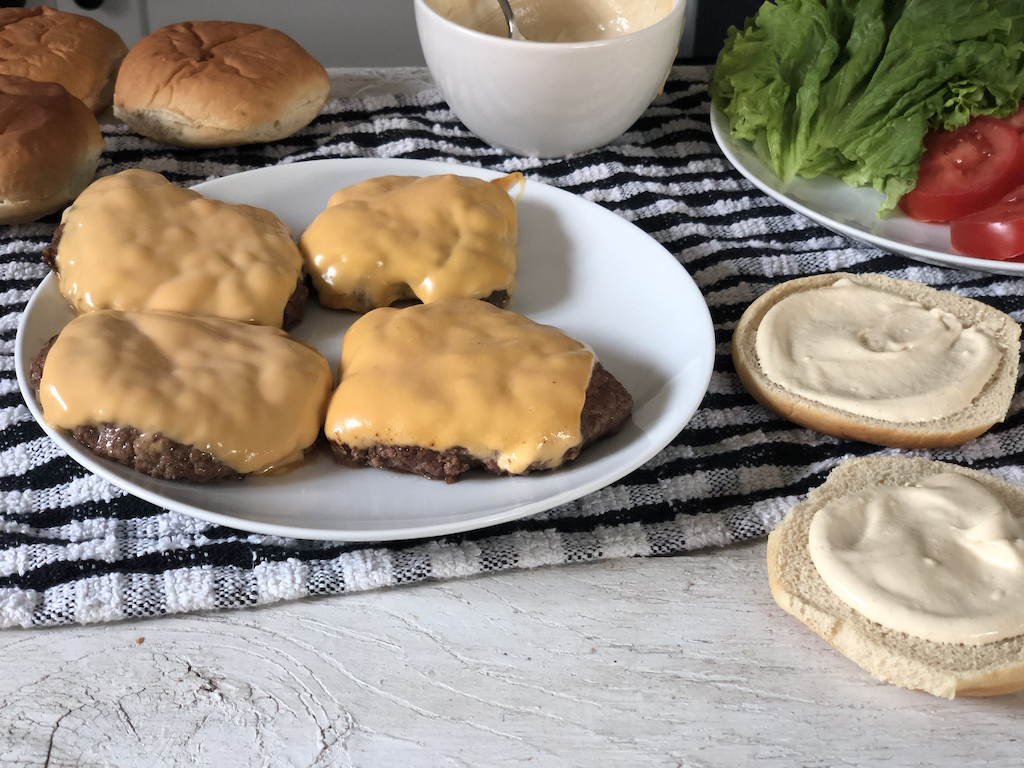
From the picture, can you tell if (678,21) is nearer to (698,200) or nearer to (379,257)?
(698,200)

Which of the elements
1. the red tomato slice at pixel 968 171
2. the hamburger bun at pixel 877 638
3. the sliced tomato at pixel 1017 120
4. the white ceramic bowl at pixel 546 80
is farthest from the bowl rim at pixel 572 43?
the hamburger bun at pixel 877 638

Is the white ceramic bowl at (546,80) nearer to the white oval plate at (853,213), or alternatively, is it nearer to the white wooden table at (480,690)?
the white oval plate at (853,213)

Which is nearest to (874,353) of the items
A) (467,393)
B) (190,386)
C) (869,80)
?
(467,393)

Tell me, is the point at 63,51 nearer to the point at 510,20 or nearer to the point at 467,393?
the point at 510,20

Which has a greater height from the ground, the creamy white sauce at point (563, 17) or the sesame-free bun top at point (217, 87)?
the creamy white sauce at point (563, 17)

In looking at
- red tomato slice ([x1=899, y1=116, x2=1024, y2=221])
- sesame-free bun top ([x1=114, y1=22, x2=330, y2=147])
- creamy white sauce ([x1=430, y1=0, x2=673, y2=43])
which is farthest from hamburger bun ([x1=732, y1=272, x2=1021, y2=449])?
sesame-free bun top ([x1=114, y1=22, x2=330, y2=147])

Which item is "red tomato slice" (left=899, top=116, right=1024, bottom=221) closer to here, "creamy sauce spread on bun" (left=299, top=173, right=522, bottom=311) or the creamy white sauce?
the creamy white sauce

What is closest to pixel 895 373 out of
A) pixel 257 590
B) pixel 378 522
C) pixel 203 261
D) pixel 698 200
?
pixel 698 200
